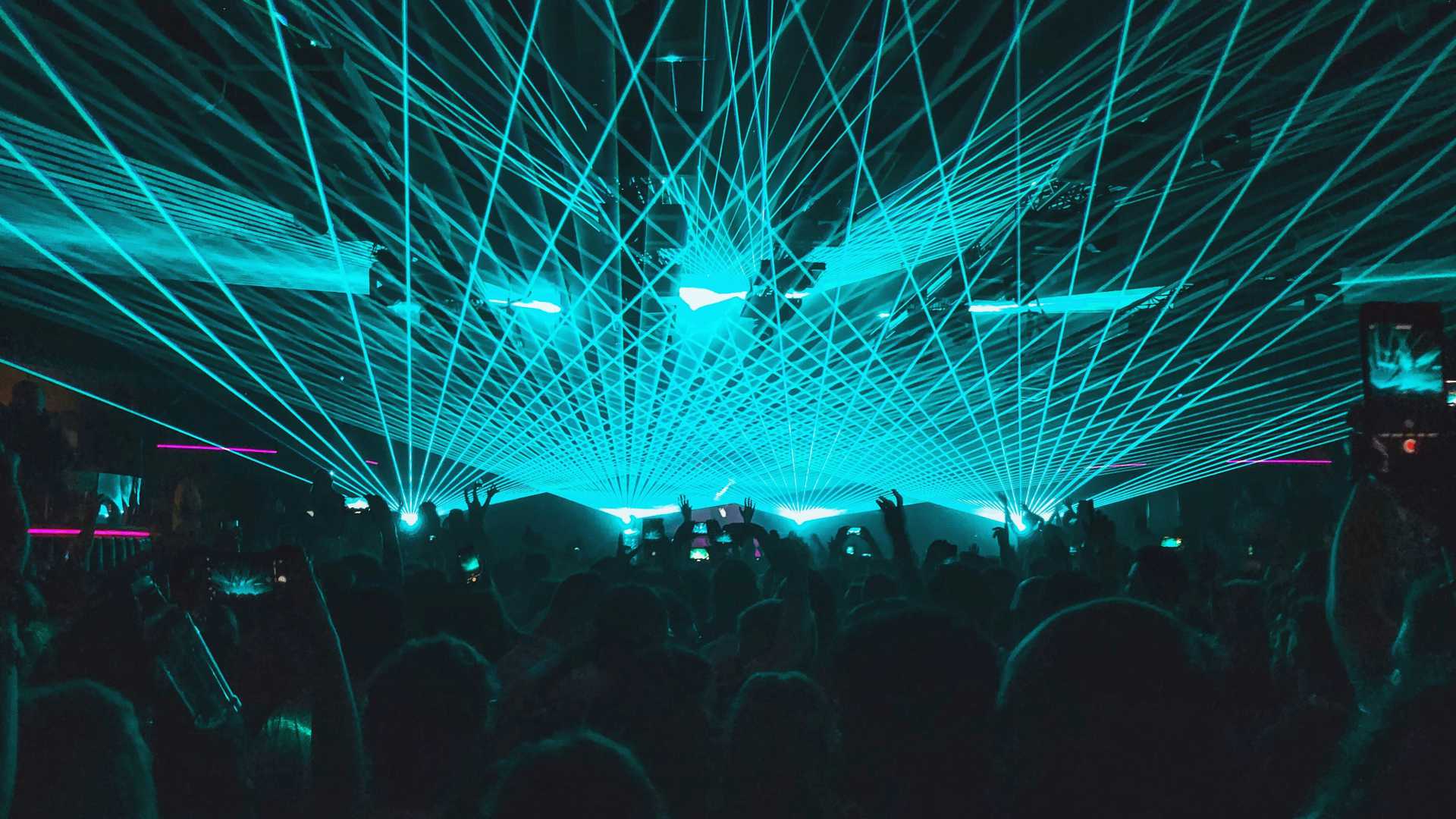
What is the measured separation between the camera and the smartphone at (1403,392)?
2811 mm

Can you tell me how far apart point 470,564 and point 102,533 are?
27.5ft

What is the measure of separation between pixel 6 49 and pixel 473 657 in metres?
5.82

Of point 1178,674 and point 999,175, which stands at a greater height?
point 999,175

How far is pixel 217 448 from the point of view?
1862 centimetres

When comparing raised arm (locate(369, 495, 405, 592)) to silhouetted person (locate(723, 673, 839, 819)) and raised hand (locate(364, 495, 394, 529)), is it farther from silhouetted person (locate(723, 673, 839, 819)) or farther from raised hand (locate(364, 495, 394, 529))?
silhouetted person (locate(723, 673, 839, 819))

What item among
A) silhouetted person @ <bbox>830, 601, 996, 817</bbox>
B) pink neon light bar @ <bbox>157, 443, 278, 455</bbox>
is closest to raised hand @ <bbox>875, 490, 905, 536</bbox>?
silhouetted person @ <bbox>830, 601, 996, 817</bbox>

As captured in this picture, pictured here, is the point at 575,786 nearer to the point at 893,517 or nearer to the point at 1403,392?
the point at 1403,392

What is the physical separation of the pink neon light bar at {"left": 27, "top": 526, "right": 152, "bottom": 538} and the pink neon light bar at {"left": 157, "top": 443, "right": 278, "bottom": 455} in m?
3.23

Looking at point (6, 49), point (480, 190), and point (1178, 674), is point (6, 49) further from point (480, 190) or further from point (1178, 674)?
point (1178, 674)

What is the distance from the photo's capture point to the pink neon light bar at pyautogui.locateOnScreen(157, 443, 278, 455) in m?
17.7

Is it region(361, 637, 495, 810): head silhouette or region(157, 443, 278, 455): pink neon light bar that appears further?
region(157, 443, 278, 455): pink neon light bar

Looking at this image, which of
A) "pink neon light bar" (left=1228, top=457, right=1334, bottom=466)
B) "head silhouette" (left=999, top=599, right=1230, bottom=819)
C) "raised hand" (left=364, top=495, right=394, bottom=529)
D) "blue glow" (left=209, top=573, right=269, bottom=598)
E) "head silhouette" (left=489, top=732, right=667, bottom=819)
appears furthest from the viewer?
"pink neon light bar" (left=1228, top=457, right=1334, bottom=466)

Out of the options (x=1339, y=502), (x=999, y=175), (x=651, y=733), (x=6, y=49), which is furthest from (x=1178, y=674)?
(x=1339, y=502)

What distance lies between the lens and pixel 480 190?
1198 cm
